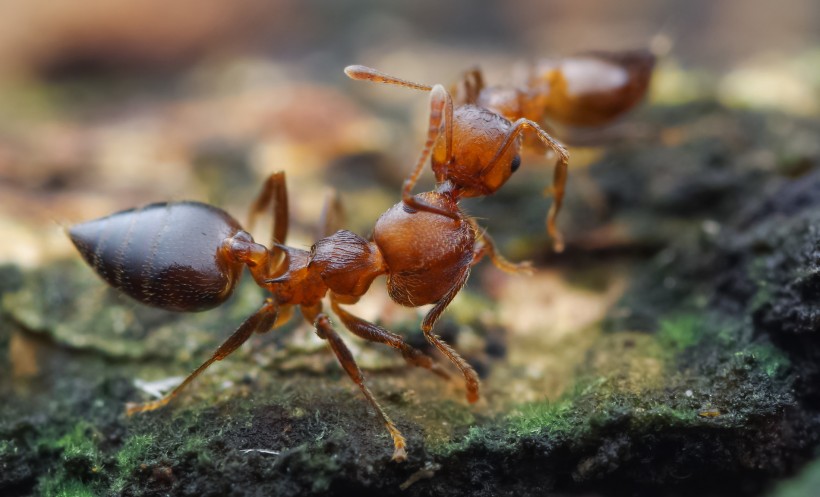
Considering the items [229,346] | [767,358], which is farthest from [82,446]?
[767,358]

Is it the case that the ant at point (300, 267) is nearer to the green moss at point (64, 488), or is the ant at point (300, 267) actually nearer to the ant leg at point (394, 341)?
the ant leg at point (394, 341)

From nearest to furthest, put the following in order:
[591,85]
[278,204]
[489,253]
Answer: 1. [489,253]
2. [278,204]
3. [591,85]

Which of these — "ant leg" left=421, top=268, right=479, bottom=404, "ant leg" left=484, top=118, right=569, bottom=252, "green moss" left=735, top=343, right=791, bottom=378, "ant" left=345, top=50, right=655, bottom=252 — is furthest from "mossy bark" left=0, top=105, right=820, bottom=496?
"ant" left=345, top=50, right=655, bottom=252

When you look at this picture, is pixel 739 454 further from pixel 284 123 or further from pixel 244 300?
pixel 284 123

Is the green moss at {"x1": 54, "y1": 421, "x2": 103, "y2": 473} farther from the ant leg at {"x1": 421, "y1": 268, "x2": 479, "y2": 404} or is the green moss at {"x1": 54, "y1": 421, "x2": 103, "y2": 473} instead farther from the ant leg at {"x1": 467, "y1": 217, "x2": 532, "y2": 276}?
the ant leg at {"x1": 467, "y1": 217, "x2": 532, "y2": 276}

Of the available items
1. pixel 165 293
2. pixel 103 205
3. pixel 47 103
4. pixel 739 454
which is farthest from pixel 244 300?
pixel 47 103

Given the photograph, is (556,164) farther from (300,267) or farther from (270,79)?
(270,79)
